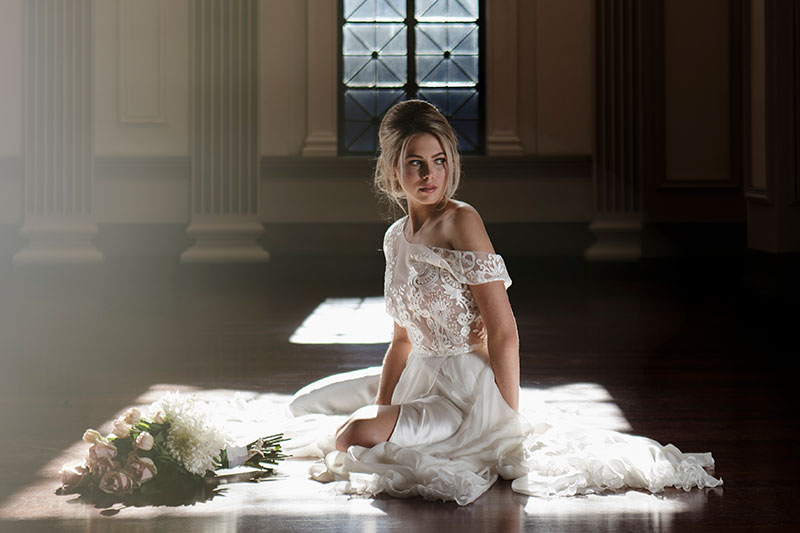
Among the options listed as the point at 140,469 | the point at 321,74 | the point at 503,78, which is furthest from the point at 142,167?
the point at 140,469

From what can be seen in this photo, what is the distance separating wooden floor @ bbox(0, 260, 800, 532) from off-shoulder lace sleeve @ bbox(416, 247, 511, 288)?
2.19ft

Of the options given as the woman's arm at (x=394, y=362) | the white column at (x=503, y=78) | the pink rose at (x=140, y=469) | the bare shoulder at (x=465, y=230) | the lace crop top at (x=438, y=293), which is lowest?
the pink rose at (x=140, y=469)

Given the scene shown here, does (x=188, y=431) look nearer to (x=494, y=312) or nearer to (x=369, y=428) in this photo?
(x=369, y=428)

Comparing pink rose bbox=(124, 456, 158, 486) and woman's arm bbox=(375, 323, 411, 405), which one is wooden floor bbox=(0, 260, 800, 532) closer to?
pink rose bbox=(124, 456, 158, 486)

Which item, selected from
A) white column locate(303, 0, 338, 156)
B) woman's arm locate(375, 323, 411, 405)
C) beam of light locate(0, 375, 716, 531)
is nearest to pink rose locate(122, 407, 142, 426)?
beam of light locate(0, 375, 716, 531)

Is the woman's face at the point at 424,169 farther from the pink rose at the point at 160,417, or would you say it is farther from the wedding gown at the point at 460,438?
the pink rose at the point at 160,417

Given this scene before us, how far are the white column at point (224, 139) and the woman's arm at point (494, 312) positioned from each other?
7.85 m

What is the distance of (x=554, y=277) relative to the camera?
34.6ft

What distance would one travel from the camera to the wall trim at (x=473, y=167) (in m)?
12.2

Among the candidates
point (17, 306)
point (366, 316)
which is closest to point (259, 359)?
point (366, 316)

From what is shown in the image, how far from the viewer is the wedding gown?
302 centimetres

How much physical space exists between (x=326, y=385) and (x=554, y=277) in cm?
687

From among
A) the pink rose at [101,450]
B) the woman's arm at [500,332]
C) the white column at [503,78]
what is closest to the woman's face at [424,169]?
the woman's arm at [500,332]

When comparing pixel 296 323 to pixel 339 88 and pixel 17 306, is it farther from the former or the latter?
pixel 339 88
